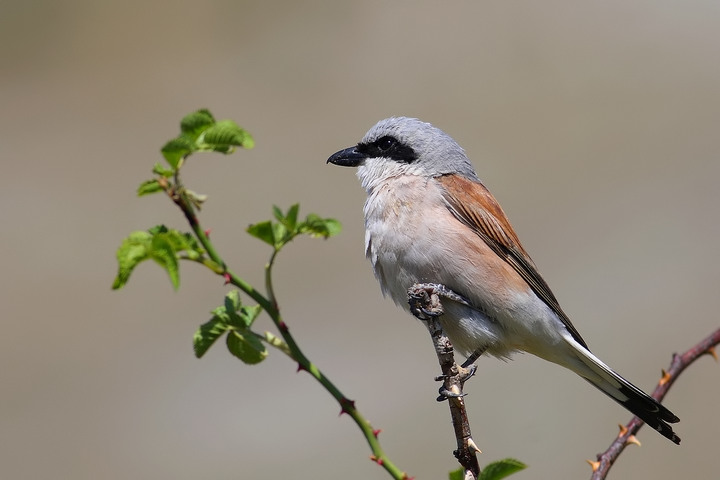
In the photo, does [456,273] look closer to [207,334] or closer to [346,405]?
[346,405]

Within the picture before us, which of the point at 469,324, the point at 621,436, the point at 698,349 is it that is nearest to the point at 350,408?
the point at 621,436

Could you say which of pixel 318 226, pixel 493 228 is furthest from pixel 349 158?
pixel 318 226

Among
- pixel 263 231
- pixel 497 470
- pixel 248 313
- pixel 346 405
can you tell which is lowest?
pixel 497 470

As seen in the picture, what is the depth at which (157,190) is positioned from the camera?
1.65m

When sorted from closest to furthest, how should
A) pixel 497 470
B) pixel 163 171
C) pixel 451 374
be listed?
pixel 497 470 < pixel 163 171 < pixel 451 374

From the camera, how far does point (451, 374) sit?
6.48 feet

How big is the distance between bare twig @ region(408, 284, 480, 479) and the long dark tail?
783 millimetres

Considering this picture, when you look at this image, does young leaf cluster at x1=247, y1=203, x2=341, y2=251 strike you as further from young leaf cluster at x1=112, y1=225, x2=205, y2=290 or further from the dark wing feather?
the dark wing feather

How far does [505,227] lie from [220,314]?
1768mm

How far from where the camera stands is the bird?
9.29 ft

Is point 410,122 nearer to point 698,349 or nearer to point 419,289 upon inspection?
point 419,289

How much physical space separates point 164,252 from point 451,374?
33.4 inches

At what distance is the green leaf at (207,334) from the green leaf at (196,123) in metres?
0.42

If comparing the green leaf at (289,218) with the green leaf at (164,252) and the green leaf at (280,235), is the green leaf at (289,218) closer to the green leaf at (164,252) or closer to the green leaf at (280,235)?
the green leaf at (280,235)
